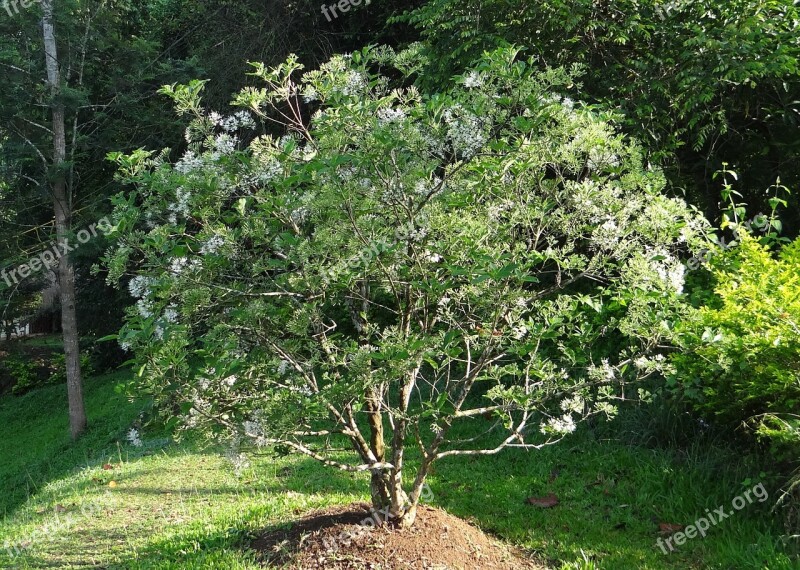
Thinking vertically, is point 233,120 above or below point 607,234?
above

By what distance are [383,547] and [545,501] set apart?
1.49m

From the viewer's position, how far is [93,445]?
9031 mm

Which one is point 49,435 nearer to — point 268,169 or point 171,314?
point 171,314

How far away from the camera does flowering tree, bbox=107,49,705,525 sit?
2959 millimetres

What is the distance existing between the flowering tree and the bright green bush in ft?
1.52

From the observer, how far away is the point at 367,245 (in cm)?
301

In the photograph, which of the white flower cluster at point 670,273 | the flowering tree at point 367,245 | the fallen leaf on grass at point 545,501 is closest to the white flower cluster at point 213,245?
the flowering tree at point 367,245

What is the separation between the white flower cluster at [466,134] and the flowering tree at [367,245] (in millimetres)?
10

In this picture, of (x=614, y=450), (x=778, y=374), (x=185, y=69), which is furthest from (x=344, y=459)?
(x=185, y=69)

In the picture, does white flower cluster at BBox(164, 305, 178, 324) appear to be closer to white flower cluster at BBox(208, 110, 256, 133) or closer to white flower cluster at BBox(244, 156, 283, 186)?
white flower cluster at BBox(244, 156, 283, 186)

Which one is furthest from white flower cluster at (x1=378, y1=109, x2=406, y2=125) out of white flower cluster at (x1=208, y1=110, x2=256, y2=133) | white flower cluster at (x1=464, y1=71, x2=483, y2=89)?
white flower cluster at (x1=208, y1=110, x2=256, y2=133)

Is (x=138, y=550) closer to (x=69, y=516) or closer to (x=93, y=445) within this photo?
(x=69, y=516)

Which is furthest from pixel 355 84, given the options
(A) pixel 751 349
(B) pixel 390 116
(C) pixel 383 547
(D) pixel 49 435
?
(D) pixel 49 435

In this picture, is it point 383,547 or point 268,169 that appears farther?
point 383,547
